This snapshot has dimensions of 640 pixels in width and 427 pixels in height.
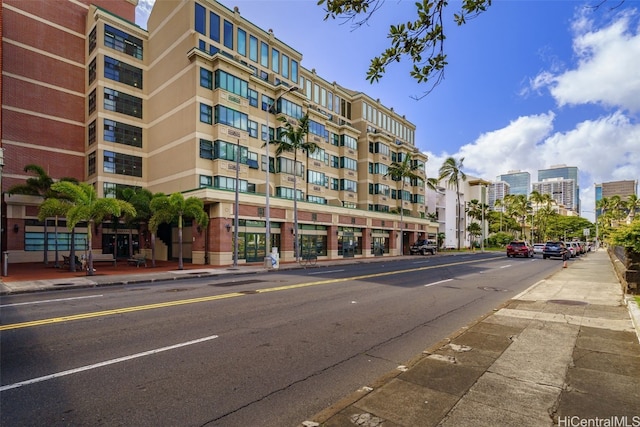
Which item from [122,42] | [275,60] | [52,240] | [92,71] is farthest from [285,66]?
[52,240]

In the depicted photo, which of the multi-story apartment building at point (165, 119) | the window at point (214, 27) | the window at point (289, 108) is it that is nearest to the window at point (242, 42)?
the multi-story apartment building at point (165, 119)

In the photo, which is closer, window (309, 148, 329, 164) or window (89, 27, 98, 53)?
window (89, 27, 98, 53)

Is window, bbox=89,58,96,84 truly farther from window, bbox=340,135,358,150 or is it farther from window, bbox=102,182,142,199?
window, bbox=340,135,358,150

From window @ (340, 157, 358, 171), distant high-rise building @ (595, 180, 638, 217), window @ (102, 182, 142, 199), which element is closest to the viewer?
window @ (102, 182, 142, 199)

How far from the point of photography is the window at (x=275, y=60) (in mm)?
40156

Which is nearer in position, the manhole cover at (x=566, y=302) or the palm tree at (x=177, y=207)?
the manhole cover at (x=566, y=302)

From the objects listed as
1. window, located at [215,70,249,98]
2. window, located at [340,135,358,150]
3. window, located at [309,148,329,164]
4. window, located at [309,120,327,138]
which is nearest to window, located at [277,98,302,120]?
window, located at [309,120,327,138]

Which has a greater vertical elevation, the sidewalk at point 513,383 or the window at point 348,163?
the window at point 348,163

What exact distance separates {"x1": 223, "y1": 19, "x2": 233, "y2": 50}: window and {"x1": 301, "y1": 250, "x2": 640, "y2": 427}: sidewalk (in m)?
36.6

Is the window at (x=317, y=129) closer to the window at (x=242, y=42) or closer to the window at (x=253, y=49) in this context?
the window at (x=253, y=49)

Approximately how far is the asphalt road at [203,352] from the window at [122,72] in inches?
1226

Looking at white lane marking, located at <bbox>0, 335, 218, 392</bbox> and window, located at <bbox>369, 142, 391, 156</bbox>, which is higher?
window, located at <bbox>369, 142, 391, 156</bbox>

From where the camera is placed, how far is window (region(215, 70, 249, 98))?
3139 cm

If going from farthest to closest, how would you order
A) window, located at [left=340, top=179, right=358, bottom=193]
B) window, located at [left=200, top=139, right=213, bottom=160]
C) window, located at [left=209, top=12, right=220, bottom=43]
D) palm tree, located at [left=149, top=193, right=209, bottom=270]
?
window, located at [left=340, top=179, right=358, bottom=193] → window, located at [left=209, top=12, right=220, bottom=43] → window, located at [left=200, top=139, right=213, bottom=160] → palm tree, located at [left=149, top=193, right=209, bottom=270]
